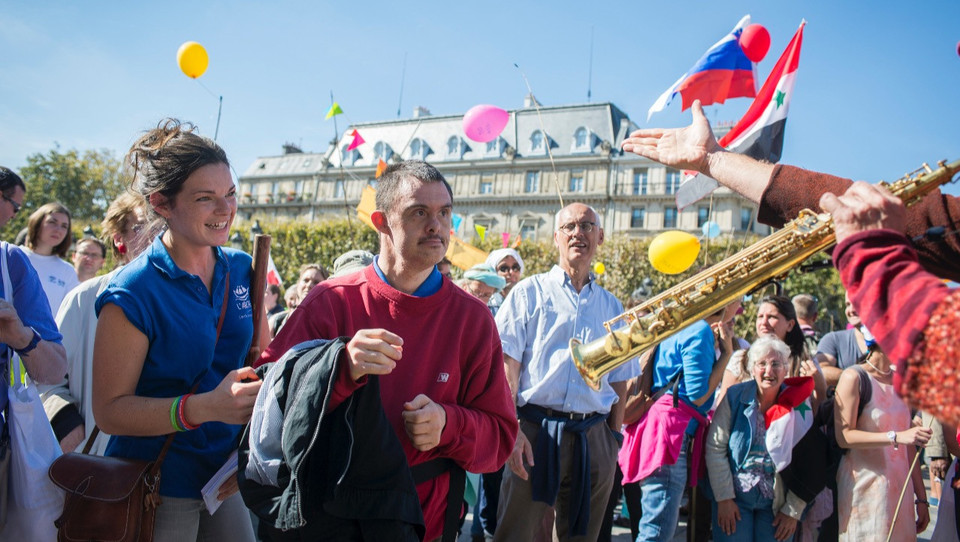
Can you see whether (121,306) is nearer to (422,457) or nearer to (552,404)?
(422,457)

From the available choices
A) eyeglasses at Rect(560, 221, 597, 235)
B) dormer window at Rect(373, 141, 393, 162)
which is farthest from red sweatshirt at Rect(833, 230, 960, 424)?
dormer window at Rect(373, 141, 393, 162)

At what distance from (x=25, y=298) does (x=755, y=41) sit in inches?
281

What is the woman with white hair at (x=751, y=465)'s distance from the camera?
4.76m

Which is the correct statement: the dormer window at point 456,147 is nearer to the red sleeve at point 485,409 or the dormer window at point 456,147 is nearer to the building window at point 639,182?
the building window at point 639,182

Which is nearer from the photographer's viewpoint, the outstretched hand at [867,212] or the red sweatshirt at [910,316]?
the red sweatshirt at [910,316]

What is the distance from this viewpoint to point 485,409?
2.62m

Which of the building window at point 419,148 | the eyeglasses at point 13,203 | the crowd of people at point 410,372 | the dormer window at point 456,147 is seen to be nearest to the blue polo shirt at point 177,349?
the crowd of people at point 410,372

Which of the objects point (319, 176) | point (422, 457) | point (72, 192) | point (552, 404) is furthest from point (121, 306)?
point (319, 176)

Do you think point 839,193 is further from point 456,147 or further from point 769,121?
point 456,147

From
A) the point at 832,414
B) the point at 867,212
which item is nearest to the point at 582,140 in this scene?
the point at 832,414

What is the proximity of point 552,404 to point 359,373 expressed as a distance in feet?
8.79

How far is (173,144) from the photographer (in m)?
2.61

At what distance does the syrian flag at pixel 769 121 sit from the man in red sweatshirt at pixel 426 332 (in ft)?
13.1

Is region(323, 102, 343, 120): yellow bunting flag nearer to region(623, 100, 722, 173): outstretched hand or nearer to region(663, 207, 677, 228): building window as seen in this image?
region(623, 100, 722, 173): outstretched hand
